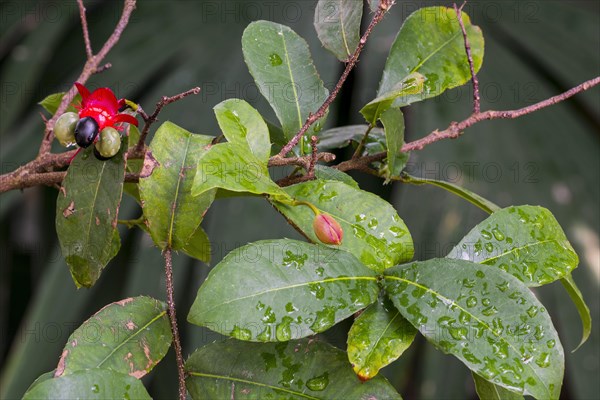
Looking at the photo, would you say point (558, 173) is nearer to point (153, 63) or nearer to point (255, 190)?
point (153, 63)

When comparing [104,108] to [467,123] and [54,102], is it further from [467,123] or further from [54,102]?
[467,123]

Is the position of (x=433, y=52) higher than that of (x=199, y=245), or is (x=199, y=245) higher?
(x=433, y=52)

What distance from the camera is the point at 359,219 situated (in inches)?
16.6

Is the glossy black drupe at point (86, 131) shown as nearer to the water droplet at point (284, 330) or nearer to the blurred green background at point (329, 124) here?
the water droplet at point (284, 330)

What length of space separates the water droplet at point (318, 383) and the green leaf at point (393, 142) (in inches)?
6.2

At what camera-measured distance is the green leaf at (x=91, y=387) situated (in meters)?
0.33

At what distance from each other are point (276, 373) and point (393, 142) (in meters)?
0.18

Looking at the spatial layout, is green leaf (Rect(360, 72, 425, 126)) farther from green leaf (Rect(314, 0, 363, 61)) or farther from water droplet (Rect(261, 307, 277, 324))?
water droplet (Rect(261, 307, 277, 324))

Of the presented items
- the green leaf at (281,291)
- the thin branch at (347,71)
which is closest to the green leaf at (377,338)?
the green leaf at (281,291)

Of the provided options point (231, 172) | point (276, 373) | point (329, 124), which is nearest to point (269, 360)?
point (276, 373)

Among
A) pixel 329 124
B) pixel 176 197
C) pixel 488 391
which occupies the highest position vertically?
pixel 176 197

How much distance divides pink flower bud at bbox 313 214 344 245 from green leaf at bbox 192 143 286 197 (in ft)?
0.09

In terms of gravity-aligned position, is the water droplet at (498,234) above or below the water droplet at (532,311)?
below

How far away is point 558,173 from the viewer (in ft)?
4.89
